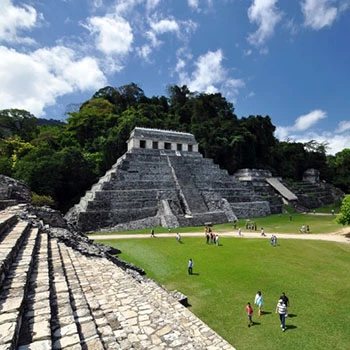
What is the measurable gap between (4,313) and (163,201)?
68.1 ft

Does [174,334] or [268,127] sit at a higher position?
[268,127]

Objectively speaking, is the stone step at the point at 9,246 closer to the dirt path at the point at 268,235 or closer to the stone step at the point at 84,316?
the stone step at the point at 84,316

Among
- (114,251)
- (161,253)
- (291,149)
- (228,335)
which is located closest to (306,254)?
(161,253)

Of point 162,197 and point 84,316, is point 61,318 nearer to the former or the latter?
point 84,316

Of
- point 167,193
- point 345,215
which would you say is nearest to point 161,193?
point 167,193

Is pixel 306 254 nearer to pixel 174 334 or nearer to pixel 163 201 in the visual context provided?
pixel 174 334

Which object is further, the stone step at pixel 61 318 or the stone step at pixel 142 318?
the stone step at pixel 142 318

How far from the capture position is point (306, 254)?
12781mm

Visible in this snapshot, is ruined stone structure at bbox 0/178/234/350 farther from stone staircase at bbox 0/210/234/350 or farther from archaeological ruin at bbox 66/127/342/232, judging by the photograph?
archaeological ruin at bbox 66/127/342/232

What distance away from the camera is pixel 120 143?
3519 centimetres

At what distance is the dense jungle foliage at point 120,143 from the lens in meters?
27.9

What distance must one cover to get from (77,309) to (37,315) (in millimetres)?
719

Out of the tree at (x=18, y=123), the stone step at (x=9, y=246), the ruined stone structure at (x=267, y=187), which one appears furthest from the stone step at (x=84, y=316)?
the tree at (x=18, y=123)

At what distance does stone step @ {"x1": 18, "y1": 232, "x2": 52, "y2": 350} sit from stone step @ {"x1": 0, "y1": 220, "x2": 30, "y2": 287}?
527 mm
